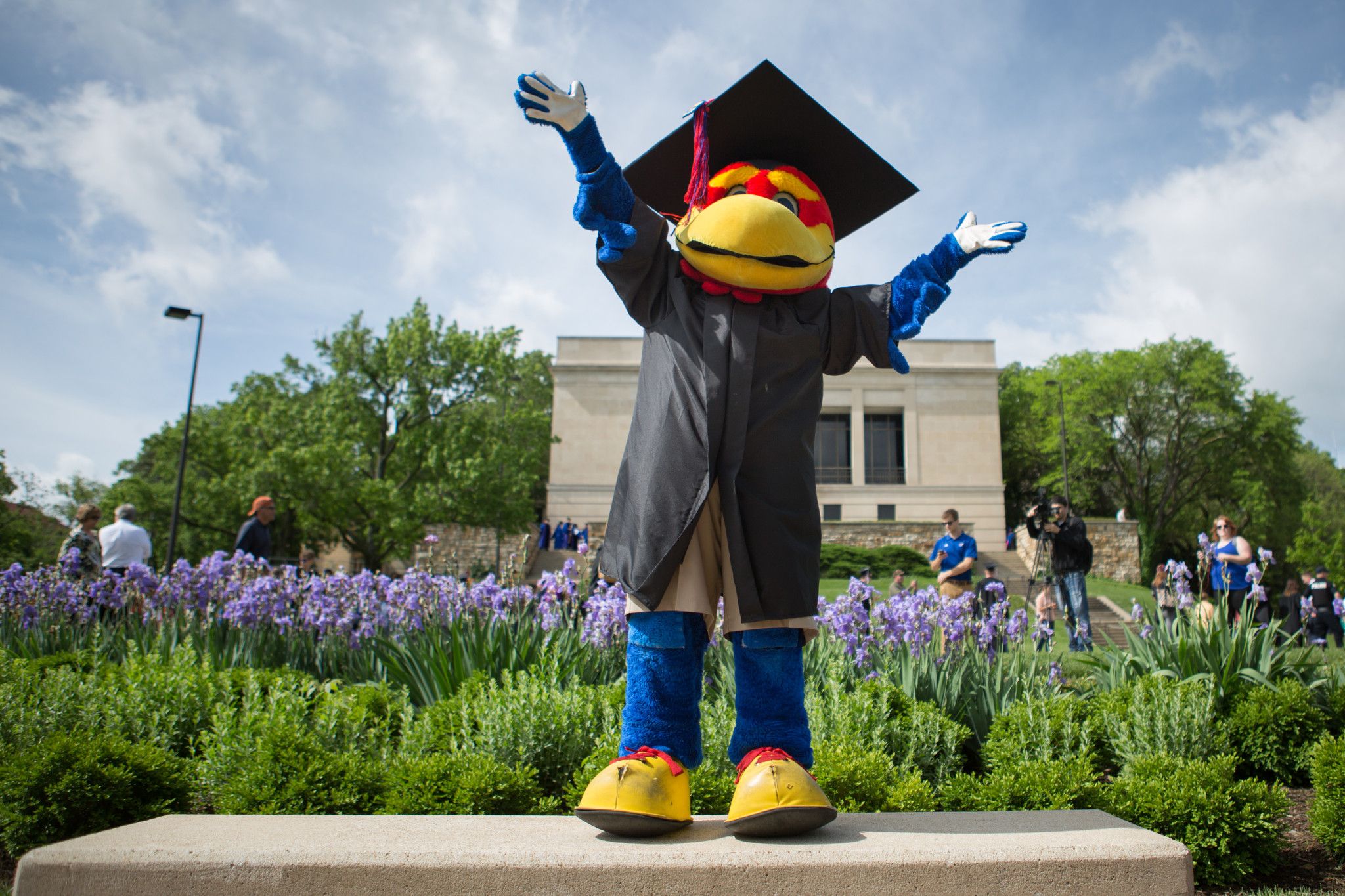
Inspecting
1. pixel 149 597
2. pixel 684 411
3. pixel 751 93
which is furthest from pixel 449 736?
pixel 149 597

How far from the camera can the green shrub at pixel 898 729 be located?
412cm

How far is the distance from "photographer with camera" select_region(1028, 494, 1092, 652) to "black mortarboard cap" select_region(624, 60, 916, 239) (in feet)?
20.2

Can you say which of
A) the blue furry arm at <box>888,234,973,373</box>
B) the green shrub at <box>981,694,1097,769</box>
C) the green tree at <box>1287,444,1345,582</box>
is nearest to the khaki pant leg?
the blue furry arm at <box>888,234,973,373</box>

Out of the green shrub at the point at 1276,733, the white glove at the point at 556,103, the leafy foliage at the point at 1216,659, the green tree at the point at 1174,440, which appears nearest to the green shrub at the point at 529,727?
the white glove at the point at 556,103

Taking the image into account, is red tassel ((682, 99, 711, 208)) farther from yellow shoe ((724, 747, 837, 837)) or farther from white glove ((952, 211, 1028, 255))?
yellow shoe ((724, 747, 837, 837))

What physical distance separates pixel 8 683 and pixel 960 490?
111ft

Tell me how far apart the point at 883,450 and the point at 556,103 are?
115 ft

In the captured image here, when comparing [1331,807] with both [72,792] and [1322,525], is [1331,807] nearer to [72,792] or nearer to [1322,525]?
[72,792]

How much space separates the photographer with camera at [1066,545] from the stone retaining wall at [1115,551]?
23.5m

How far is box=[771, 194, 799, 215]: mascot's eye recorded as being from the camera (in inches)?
121

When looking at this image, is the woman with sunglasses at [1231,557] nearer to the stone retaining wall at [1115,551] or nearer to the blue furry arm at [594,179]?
the blue furry arm at [594,179]

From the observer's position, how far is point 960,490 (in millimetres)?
34812

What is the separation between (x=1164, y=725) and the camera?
423 cm

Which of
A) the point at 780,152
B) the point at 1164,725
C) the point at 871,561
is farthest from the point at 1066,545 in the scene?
the point at 871,561
